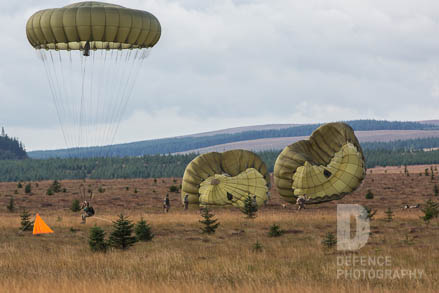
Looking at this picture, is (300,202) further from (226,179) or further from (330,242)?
(330,242)

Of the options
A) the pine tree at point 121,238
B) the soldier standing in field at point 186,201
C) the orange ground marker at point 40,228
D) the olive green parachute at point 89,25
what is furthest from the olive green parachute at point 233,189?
the pine tree at point 121,238

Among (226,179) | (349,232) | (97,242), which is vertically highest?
(226,179)

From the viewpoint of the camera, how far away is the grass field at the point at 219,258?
1464 centimetres

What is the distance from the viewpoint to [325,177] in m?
43.9

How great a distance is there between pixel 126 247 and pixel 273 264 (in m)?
7.66

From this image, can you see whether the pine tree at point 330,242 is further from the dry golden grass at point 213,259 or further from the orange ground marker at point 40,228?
the orange ground marker at point 40,228

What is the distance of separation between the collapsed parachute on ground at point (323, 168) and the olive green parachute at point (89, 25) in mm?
14753

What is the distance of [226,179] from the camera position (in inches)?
1703

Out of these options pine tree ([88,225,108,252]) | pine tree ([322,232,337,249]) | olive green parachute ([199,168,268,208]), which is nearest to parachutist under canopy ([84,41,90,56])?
olive green parachute ([199,168,268,208])

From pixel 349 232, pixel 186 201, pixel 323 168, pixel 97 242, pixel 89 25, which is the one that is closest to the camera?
pixel 97 242

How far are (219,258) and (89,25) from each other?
52.9ft

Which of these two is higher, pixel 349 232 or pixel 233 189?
pixel 233 189

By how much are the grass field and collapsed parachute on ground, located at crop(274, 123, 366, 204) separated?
653 cm

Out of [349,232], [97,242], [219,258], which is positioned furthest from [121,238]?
[349,232]
